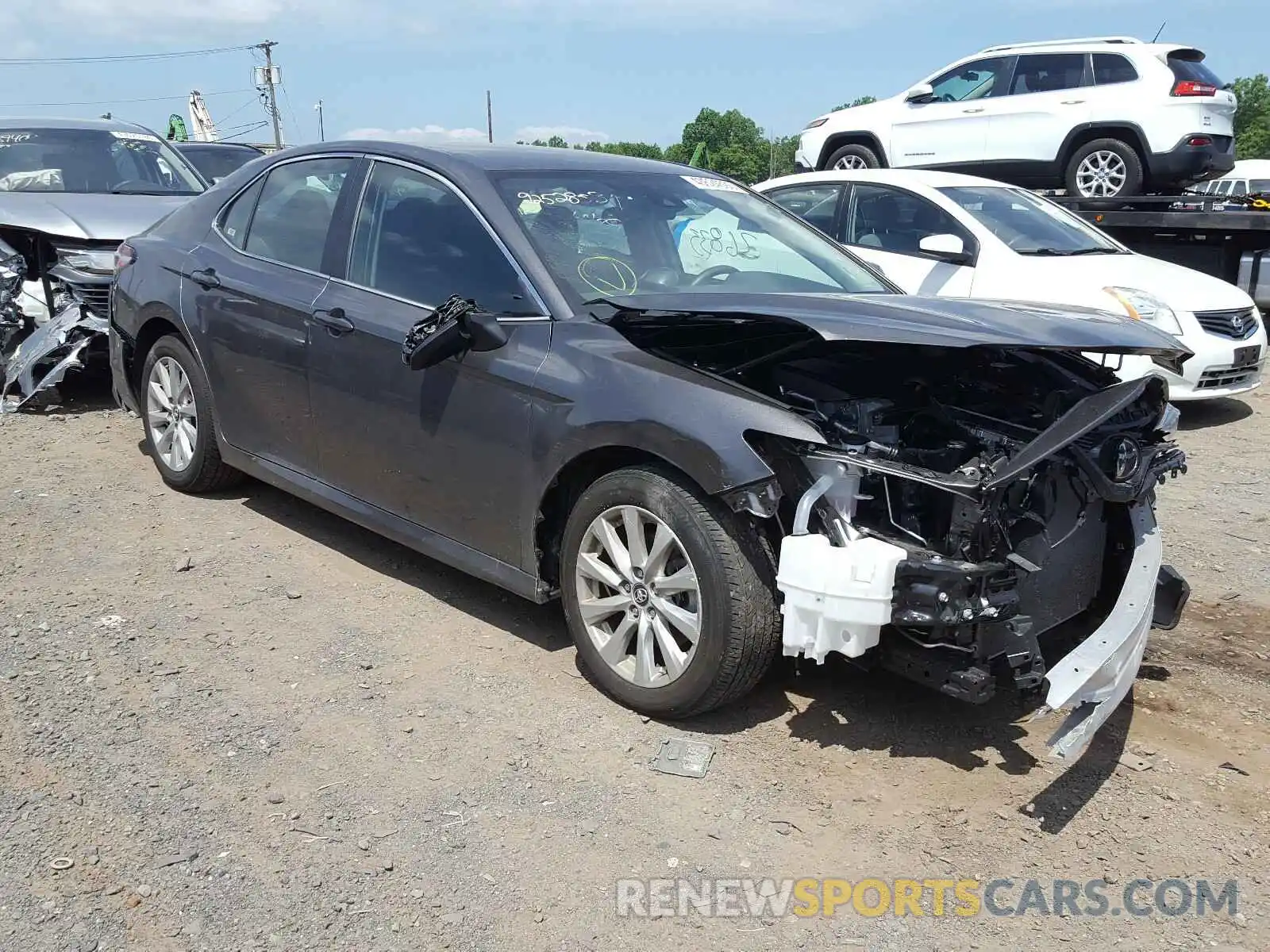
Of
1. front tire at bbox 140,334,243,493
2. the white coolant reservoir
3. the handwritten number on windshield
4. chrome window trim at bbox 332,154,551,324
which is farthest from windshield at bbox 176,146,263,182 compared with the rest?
the white coolant reservoir

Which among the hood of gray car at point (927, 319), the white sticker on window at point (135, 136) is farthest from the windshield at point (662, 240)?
the white sticker on window at point (135, 136)

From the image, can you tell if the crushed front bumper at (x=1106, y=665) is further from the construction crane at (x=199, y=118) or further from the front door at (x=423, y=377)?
the construction crane at (x=199, y=118)

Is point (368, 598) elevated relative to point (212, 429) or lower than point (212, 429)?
lower

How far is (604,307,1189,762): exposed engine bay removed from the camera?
3.15 metres

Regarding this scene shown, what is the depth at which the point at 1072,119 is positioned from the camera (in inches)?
438

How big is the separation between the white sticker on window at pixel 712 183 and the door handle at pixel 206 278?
2189 millimetres

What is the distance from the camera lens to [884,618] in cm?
314

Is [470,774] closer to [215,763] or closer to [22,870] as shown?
[215,763]

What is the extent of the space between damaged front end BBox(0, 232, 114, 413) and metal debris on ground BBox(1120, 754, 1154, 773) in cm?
683

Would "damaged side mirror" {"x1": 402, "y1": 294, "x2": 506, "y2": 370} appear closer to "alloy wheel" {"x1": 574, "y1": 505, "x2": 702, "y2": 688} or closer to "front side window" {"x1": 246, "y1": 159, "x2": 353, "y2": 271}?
"alloy wheel" {"x1": 574, "y1": 505, "x2": 702, "y2": 688}

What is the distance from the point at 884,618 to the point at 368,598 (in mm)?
2341

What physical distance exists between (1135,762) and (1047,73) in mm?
9619

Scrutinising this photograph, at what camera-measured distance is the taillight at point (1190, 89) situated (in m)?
10.6

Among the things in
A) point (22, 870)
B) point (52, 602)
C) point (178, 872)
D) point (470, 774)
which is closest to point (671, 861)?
point (470, 774)
